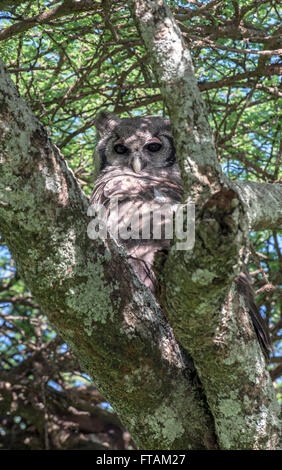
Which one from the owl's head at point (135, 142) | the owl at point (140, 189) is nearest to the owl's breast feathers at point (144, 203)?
the owl at point (140, 189)

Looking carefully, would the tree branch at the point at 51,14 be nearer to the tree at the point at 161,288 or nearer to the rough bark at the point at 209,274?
the tree at the point at 161,288

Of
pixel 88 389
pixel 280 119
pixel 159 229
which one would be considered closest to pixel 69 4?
pixel 159 229

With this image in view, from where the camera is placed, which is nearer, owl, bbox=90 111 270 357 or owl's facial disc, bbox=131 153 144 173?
owl, bbox=90 111 270 357

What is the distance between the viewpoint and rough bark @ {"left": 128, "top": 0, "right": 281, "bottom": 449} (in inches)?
75.5

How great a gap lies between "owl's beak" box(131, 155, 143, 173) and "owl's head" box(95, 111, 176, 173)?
12 millimetres

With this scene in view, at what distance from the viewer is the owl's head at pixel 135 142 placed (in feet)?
15.9

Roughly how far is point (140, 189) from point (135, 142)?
1161 millimetres

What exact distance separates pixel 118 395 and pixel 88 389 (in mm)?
4027

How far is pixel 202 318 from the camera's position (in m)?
2.20

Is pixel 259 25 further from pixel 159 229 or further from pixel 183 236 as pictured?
pixel 183 236

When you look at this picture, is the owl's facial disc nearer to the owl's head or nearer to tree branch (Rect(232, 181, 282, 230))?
the owl's head

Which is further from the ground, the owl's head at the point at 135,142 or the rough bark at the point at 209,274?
the owl's head at the point at 135,142
